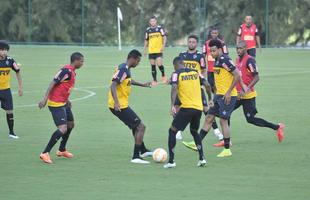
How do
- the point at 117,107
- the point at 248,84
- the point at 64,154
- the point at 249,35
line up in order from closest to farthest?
the point at 117,107, the point at 64,154, the point at 248,84, the point at 249,35

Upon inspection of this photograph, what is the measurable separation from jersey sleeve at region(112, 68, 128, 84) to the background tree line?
35.9m

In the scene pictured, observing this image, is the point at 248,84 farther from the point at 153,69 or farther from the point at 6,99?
the point at 153,69

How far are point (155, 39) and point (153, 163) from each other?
14.6 metres

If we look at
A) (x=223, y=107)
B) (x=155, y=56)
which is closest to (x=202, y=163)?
(x=223, y=107)

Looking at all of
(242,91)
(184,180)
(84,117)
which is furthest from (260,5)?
(184,180)

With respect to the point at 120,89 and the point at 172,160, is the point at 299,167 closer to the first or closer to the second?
the point at 172,160

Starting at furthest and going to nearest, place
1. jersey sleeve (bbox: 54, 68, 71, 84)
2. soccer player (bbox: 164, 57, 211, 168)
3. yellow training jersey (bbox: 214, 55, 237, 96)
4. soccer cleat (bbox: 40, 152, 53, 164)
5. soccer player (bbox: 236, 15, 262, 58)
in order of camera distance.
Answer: soccer player (bbox: 236, 15, 262, 58)
yellow training jersey (bbox: 214, 55, 237, 96)
jersey sleeve (bbox: 54, 68, 71, 84)
soccer cleat (bbox: 40, 152, 53, 164)
soccer player (bbox: 164, 57, 211, 168)

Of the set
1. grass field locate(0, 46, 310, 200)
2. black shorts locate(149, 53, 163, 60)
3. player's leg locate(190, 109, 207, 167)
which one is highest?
→ black shorts locate(149, 53, 163, 60)

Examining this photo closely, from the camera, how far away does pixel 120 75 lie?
504 inches

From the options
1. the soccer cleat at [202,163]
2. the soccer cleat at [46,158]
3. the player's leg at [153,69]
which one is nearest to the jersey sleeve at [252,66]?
the soccer cleat at [202,163]

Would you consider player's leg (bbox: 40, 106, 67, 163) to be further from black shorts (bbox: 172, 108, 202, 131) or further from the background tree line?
the background tree line

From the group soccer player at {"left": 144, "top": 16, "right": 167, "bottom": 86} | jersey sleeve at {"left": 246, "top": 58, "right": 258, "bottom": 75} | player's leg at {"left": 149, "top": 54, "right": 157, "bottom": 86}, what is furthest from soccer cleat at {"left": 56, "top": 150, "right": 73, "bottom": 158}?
soccer player at {"left": 144, "top": 16, "right": 167, "bottom": 86}

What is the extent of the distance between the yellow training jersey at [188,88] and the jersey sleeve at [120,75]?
0.97 meters

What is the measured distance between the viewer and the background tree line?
161 feet
